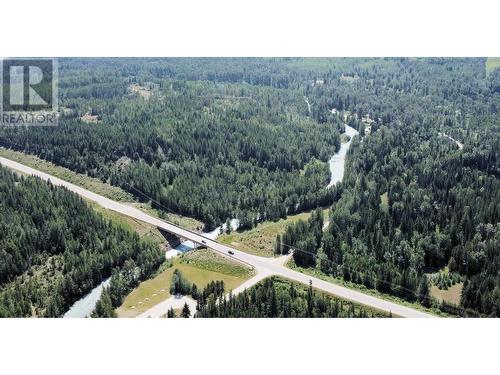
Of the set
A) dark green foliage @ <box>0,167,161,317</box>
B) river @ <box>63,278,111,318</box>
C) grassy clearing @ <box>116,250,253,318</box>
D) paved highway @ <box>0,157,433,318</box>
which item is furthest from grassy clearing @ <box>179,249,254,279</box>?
river @ <box>63,278,111,318</box>

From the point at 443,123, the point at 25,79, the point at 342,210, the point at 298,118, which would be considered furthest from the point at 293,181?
the point at 25,79

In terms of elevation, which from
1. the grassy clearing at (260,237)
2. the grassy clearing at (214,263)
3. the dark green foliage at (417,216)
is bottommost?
the grassy clearing at (214,263)

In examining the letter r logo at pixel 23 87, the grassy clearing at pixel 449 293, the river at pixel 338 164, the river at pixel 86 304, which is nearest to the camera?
the river at pixel 86 304

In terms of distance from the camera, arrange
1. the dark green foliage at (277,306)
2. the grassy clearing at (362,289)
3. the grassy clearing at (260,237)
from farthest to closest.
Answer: the grassy clearing at (260,237)
the grassy clearing at (362,289)
the dark green foliage at (277,306)

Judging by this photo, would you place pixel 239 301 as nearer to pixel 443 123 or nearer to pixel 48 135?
pixel 48 135

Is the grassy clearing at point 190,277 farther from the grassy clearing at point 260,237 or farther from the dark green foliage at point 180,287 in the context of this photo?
the grassy clearing at point 260,237

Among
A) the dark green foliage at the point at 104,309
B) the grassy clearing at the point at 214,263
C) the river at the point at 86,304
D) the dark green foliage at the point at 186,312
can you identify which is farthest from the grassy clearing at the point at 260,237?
the dark green foliage at the point at 104,309
